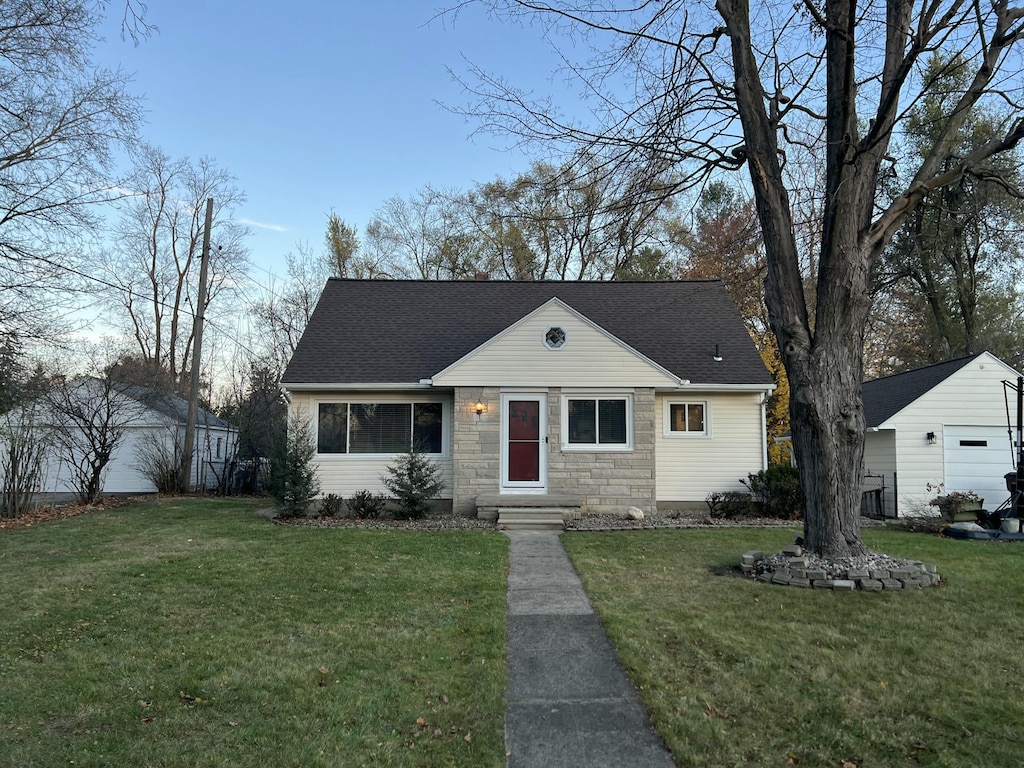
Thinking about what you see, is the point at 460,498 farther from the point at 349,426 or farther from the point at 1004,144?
the point at 1004,144

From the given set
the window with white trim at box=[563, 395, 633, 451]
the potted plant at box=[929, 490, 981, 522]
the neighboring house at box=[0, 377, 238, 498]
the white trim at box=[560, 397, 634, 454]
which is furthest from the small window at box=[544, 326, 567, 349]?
the neighboring house at box=[0, 377, 238, 498]

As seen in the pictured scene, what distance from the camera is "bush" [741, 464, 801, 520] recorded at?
12508 millimetres

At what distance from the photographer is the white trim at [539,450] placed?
12.6 meters

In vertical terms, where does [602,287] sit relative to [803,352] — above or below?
above

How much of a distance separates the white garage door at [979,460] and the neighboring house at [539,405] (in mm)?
3788

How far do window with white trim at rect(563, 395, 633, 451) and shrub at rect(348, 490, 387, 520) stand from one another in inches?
156

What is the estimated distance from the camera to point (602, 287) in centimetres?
1689

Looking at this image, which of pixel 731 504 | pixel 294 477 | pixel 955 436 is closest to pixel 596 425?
pixel 731 504

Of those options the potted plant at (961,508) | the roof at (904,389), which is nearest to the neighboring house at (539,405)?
the roof at (904,389)

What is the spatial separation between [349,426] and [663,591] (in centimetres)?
859

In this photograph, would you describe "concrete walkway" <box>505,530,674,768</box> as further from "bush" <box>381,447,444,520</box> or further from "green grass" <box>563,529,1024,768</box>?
"bush" <box>381,447,444,520</box>

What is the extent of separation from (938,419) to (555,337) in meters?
8.25

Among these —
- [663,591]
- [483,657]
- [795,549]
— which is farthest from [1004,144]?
[483,657]

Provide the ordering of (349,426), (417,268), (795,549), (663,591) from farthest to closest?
(417,268) → (349,426) → (795,549) → (663,591)
